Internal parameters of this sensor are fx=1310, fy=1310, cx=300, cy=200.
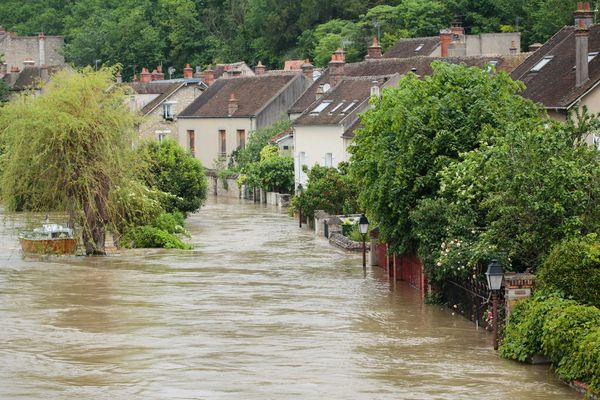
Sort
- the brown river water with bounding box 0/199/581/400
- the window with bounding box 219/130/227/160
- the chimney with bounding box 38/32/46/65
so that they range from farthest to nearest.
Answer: the chimney with bounding box 38/32/46/65, the window with bounding box 219/130/227/160, the brown river water with bounding box 0/199/581/400

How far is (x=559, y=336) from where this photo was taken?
21984 mm

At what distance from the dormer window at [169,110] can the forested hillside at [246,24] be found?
14.7m

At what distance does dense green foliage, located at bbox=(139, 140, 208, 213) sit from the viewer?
5488 centimetres

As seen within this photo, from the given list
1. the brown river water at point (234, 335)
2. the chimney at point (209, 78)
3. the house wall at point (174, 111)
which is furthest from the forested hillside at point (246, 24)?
the brown river water at point (234, 335)

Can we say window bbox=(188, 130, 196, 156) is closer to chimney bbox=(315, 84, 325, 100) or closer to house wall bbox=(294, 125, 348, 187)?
chimney bbox=(315, 84, 325, 100)

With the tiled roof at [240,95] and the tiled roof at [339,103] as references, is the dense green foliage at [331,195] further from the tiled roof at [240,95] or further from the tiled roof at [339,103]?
the tiled roof at [240,95]

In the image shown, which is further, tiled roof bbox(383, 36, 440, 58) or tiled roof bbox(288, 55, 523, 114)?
tiled roof bbox(383, 36, 440, 58)

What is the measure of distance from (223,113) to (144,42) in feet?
139

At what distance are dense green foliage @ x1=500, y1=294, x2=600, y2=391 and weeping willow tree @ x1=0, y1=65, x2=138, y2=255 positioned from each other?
20184 millimetres

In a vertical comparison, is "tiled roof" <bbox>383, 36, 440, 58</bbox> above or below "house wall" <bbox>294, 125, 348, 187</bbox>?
above

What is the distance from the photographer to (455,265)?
90.6ft

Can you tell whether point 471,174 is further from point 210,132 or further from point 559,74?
point 210,132

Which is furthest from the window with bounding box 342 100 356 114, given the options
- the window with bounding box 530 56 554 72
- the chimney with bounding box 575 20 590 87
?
the chimney with bounding box 575 20 590 87

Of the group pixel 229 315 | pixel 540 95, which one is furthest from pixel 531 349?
pixel 540 95
